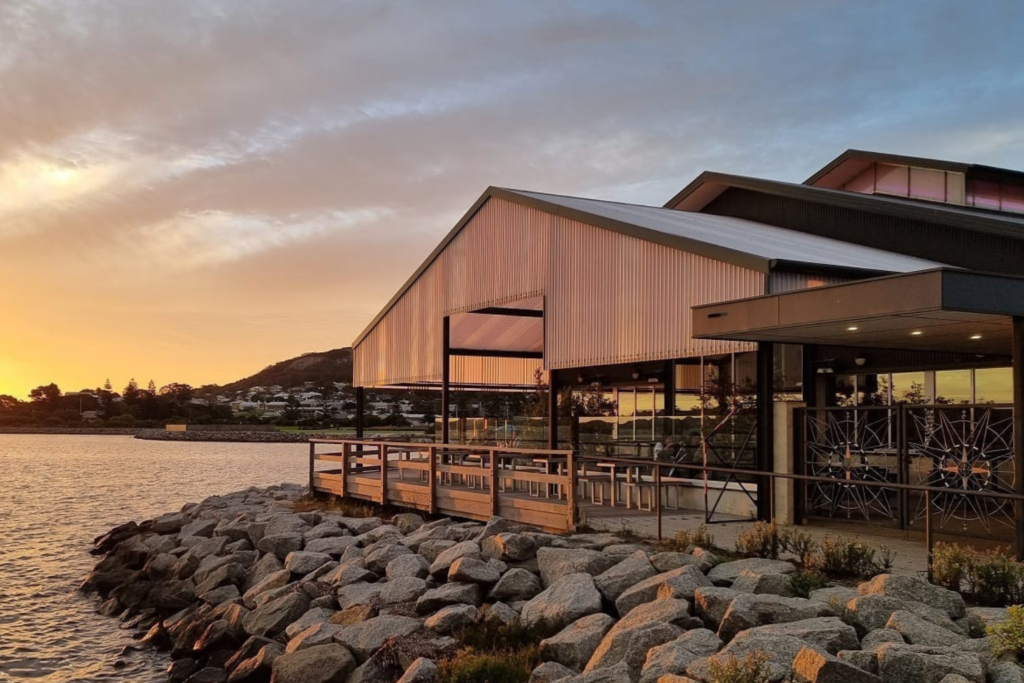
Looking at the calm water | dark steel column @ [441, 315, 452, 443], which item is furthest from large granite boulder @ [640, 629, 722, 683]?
dark steel column @ [441, 315, 452, 443]

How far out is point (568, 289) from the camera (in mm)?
18812

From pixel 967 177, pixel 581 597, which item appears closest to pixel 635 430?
pixel 581 597

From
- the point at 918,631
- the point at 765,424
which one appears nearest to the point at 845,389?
the point at 765,424


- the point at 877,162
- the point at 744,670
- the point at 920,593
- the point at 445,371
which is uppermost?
the point at 877,162

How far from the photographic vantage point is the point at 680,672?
800 centimetres

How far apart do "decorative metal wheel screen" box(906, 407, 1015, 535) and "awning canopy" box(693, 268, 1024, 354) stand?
3.71ft

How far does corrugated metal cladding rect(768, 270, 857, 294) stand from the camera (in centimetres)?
1403

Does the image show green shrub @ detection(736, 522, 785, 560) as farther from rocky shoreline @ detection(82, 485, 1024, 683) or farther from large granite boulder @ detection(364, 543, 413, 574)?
large granite boulder @ detection(364, 543, 413, 574)

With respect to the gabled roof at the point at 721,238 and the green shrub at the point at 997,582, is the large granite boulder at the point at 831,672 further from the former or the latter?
the gabled roof at the point at 721,238

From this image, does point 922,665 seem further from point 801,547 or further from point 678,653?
point 801,547

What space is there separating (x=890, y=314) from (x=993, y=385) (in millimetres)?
5846

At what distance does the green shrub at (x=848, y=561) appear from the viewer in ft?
33.7

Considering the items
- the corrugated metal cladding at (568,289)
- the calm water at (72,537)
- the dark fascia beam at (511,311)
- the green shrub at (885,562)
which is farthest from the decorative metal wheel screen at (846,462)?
the calm water at (72,537)

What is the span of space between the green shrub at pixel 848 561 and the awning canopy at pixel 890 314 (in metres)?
2.67
